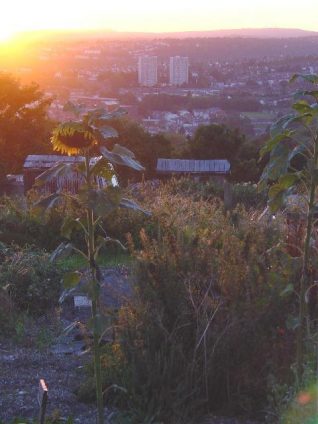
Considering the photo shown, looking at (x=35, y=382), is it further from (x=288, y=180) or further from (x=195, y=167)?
(x=195, y=167)

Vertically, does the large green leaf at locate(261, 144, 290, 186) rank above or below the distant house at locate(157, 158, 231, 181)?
above

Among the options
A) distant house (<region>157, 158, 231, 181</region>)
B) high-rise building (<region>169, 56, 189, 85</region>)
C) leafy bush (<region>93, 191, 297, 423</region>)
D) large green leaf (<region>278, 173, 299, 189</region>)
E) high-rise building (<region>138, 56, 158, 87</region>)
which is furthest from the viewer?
high-rise building (<region>169, 56, 189, 85</region>)

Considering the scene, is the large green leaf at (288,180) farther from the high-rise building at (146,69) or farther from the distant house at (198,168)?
the high-rise building at (146,69)

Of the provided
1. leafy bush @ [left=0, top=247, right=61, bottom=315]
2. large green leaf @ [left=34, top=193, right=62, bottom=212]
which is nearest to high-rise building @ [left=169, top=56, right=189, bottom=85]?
leafy bush @ [left=0, top=247, right=61, bottom=315]

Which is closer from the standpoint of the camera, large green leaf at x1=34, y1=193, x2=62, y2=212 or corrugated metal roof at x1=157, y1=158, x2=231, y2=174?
large green leaf at x1=34, y1=193, x2=62, y2=212

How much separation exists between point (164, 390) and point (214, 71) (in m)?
60.5

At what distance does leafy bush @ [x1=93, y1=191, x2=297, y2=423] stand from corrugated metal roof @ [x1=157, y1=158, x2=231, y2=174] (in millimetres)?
17372

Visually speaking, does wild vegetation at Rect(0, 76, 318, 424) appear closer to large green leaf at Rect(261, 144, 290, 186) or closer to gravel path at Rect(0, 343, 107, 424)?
large green leaf at Rect(261, 144, 290, 186)

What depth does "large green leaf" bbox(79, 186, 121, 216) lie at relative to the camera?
2.67m

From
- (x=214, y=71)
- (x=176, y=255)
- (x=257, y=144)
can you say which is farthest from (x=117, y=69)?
(x=176, y=255)

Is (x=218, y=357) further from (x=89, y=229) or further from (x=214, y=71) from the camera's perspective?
(x=214, y=71)

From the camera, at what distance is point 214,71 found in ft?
204

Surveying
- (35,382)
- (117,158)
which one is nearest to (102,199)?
(117,158)

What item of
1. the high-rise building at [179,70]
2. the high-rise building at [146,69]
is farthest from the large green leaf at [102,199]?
the high-rise building at [179,70]
